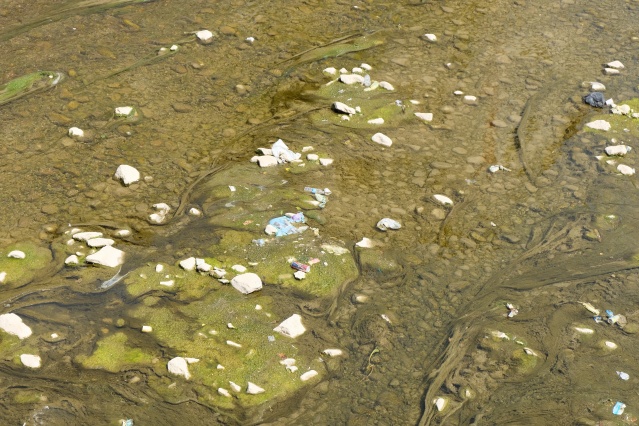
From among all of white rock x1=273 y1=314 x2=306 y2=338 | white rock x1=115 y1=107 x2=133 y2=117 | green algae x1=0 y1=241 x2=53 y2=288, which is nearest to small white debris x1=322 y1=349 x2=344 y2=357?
white rock x1=273 y1=314 x2=306 y2=338

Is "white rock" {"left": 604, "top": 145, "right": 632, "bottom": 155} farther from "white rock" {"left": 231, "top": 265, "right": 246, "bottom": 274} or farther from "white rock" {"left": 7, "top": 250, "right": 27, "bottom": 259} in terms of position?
"white rock" {"left": 7, "top": 250, "right": 27, "bottom": 259}

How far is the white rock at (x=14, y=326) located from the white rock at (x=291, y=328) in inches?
45.1

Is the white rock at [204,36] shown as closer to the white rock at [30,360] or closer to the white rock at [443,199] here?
the white rock at [443,199]

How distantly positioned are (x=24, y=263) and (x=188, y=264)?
0.83 metres

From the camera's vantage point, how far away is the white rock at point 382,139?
455 cm

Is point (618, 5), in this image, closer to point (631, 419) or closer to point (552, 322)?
point (552, 322)

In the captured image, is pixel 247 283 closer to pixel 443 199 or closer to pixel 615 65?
pixel 443 199

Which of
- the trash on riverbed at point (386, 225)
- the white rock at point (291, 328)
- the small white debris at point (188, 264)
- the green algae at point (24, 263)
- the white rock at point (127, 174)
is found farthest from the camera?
the white rock at point (127, 174)

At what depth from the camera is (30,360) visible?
311 centimetres

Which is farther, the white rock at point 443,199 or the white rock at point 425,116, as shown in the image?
the white rock at point 425,116

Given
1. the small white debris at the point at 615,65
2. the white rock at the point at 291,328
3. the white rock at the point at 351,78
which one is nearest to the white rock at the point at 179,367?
the white rock at the point at 291,328

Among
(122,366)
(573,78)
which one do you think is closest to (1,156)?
(122,366)

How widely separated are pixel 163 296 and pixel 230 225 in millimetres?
607

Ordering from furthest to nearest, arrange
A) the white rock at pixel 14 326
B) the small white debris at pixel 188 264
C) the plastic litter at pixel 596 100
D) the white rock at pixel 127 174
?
the plastic litter at pixel 596 100 → the white rock at pixel 127 174 → the small white debris at pixel 188 264 → the white rock at pixel 14 326
